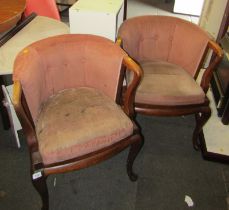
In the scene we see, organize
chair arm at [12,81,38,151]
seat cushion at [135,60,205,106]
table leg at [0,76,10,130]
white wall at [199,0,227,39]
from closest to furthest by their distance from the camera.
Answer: chair arm at [12,81,38,151] → seat cushion at [135,60,205,106] → table leg at [0,76,10,130] → white wall at [199,0,227,39]

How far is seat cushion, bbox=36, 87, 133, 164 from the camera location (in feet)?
3.48

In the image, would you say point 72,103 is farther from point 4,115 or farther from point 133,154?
point 4,115

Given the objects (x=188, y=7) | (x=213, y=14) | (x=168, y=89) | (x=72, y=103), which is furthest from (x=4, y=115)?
(x=188, y=7)

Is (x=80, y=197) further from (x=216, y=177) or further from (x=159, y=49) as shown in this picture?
(x=159, y=49)

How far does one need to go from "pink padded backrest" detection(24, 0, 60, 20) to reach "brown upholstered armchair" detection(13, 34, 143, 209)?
2.89 feet

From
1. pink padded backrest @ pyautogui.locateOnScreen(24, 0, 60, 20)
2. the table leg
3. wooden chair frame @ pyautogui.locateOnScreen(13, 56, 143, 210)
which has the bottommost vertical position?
the table leg

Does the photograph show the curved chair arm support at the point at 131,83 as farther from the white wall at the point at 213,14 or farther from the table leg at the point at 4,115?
the white wall at the point at 213,14

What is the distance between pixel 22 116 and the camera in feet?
3.21

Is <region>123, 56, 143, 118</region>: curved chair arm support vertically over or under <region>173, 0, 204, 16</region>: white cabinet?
over

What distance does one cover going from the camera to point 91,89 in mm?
1364

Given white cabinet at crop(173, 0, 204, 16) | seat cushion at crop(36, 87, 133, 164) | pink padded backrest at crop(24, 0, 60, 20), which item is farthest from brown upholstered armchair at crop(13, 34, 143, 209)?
white cabinet at crop(173, 0, 204, 16)

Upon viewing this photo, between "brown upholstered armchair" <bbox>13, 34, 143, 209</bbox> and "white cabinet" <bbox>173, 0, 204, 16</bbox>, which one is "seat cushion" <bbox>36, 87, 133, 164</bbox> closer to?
"brown upholstered armchair" <bbox>13, 34, 143, 209</bbox>

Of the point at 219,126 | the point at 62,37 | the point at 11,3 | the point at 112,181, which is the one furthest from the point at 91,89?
the point at 219,126

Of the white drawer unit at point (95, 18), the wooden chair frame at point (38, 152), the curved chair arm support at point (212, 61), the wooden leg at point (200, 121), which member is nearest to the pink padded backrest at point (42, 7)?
the white drawer unit at point (95, 18)
